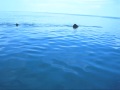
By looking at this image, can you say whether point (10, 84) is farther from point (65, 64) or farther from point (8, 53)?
point (8, 53)

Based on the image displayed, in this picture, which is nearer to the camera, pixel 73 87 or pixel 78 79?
pixel 73 87

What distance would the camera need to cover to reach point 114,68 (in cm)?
→ 1087

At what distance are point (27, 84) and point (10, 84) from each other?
839 mm

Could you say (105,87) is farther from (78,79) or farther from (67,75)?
(67,75)

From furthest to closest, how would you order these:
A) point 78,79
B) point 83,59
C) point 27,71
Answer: point 83,59 → point 27,71 → point 78,79

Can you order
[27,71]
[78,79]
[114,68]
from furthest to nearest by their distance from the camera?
[114,68], [27,71], [78,79]

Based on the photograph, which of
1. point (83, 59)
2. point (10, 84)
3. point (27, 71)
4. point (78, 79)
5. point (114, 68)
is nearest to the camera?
point (10, 84)

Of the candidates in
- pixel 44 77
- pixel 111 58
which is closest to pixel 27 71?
pixel 44 77

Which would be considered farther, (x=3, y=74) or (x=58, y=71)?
(x=58, y=71)

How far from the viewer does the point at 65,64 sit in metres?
11.1

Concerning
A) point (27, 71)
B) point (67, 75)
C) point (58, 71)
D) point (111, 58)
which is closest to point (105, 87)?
point (67, 75)

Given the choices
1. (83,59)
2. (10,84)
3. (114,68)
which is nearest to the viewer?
(10,84)

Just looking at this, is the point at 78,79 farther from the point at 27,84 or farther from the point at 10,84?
the point at 10,84

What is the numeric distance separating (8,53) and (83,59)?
246 inches
